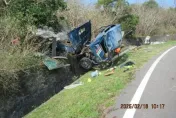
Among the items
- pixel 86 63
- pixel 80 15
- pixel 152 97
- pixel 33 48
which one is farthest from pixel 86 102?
pixel 80 15

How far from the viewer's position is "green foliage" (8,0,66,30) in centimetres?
1536

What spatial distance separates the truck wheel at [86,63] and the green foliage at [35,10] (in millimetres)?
2868

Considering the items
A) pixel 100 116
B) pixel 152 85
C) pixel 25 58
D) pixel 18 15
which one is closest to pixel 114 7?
pixel 18 15

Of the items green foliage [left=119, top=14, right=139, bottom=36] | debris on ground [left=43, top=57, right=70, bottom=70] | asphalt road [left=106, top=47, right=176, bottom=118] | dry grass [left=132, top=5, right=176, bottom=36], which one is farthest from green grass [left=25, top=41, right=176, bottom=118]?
dry grass [left=132, top=5, right=176, bottom=36]

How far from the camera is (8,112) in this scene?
10797 millimetres

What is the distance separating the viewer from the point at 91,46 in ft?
51.9

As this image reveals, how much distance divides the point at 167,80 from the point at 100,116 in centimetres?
415

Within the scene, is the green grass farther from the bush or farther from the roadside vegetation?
the bush

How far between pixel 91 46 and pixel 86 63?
1110mm

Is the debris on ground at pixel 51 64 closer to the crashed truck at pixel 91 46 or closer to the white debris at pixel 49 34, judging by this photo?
the crashed truck at pixel 91 46

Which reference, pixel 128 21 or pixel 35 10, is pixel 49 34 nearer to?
pixel 35 10

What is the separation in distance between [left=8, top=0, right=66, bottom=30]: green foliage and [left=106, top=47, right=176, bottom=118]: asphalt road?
6.21m

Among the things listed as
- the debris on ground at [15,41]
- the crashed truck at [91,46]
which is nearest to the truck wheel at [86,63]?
the crashed truck at [91,46]

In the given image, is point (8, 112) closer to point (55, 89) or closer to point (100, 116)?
point (55, 89)
